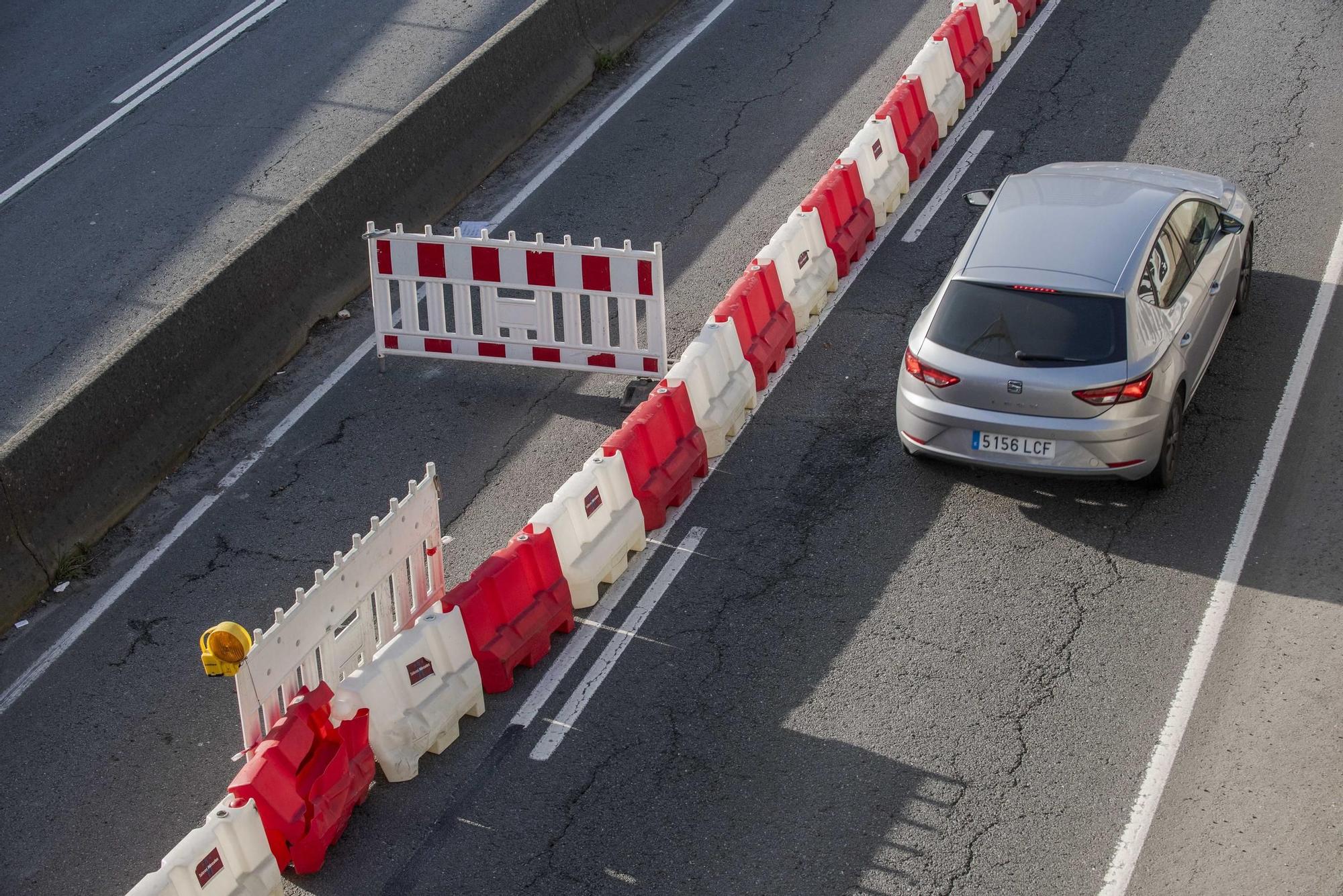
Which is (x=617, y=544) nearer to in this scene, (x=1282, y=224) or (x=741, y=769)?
(x=741, y=769)

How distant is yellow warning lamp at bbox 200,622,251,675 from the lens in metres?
7.57

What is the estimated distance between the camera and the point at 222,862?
7.49 meters

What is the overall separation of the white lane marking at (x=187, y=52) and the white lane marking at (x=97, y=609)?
805cm

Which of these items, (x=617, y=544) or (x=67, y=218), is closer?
(x=617, y=544)

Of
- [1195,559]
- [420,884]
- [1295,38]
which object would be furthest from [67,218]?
[1295,38]

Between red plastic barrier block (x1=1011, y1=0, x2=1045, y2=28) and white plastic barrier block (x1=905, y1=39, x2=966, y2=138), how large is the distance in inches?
77.7

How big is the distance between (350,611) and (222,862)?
1.62 meters

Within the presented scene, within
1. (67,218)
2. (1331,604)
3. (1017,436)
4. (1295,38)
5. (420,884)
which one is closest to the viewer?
(420,884)

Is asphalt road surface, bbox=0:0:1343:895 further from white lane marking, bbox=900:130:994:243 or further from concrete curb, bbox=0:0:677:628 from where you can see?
concrete curb, bbox=0:0:677:628

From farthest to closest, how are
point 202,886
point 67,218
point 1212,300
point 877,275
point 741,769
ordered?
point 67,218, point 877,275, point 1212,300, point 741,769, point 202,886

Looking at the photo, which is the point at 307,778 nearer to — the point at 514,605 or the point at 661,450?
the point at 514,605

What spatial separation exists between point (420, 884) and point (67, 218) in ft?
31.7

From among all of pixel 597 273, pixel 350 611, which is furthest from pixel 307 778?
pixel 597 273

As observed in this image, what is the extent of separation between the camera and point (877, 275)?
13312 millimetres
